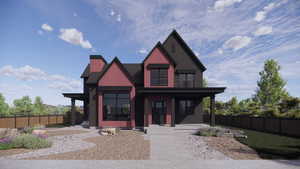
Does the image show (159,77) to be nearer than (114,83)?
No

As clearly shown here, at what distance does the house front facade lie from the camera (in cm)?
1691

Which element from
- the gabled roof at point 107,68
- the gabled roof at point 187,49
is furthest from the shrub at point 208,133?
the gabled roof at point 107,68

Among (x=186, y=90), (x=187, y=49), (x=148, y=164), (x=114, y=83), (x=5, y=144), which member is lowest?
(x=5, y=144)

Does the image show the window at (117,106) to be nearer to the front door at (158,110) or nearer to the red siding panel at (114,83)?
the red siding panel at (114,83)

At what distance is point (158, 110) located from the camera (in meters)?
17.3

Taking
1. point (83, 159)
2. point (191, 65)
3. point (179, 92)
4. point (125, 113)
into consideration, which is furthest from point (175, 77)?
point (83, 159)

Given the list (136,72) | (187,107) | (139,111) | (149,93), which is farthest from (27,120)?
(187,107)

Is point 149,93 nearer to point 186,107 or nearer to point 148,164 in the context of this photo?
point 186,107

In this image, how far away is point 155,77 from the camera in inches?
694

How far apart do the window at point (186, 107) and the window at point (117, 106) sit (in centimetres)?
688

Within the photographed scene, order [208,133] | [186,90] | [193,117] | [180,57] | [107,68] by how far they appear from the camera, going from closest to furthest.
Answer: [208,133] < [186,90] < [107,68] < [193,117] < [180,57]

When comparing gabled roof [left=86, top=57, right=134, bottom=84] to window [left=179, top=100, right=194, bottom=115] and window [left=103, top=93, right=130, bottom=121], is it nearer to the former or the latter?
window [left=103, top=93, right=130, bottom=121]

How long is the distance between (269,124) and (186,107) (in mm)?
8725

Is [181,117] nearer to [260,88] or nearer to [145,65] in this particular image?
[145,65]
